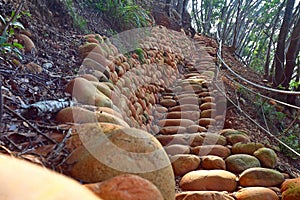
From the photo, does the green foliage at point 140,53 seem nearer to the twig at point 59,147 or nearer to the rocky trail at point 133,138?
the rocky trail at point 133,138

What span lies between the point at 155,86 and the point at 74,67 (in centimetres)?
168

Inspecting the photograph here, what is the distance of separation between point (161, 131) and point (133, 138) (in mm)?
1692

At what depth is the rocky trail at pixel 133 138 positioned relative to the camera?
1.04 m

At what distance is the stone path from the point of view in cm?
115

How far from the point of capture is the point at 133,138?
3.89 feet

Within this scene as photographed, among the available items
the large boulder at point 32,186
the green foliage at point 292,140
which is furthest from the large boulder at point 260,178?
the large boulder at point 32,186

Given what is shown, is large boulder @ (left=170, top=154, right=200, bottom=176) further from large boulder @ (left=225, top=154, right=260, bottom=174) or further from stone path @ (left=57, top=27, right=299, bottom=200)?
large boulder @ (left=225, top=154, right=260, bottom=174)

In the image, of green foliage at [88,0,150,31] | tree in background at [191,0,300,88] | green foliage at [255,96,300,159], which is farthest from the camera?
tree in background at [191,0,300,88]

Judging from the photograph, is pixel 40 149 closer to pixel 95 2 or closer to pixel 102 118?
pixel 102 118

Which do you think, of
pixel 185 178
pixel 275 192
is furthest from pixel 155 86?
pixel 275 192

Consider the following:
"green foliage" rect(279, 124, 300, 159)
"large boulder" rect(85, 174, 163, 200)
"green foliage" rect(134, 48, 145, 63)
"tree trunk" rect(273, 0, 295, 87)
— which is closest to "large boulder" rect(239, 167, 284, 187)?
"green foliage" rect(279, 124, 300, 159)

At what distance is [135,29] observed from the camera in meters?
4.02

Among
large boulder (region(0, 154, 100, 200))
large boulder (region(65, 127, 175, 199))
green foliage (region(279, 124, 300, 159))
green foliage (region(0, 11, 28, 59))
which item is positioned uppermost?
green foliage (region(0, 11, 28, 59))

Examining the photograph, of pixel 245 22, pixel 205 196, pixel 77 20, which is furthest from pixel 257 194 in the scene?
pixel 245 22
